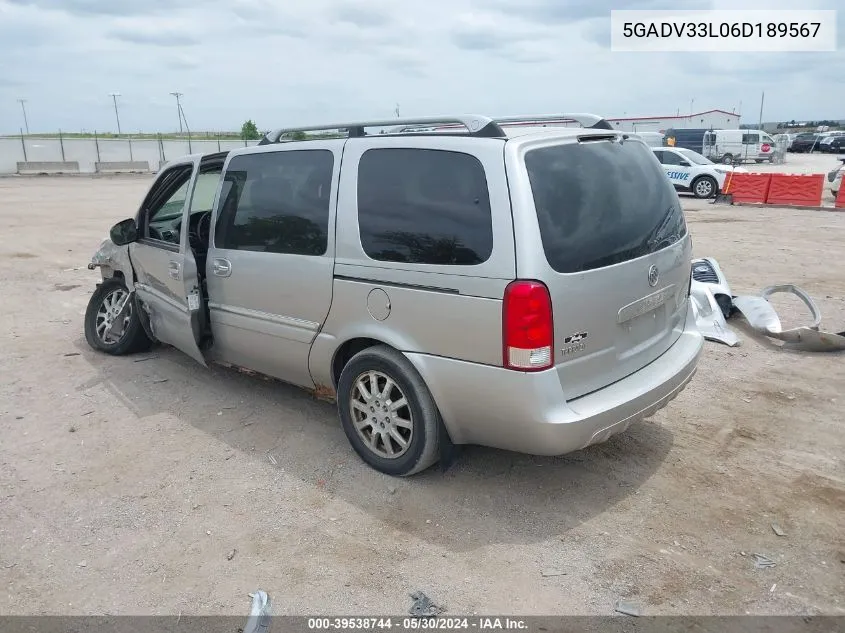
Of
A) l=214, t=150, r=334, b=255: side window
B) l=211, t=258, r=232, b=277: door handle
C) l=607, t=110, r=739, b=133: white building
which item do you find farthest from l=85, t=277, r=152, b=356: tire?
l=607, t=110, r=739, b=133: white building

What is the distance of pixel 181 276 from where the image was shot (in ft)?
15.6

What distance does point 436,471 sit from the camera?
3934 millimetres

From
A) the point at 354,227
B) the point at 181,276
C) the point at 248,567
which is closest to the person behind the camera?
the point at 248,567

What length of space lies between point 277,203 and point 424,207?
1.25 metres

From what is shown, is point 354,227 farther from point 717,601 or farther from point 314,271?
point 717,601

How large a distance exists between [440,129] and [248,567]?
2.69 metres

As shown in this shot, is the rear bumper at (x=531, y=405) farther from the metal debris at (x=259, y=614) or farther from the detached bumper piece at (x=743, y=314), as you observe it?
the detached bumper piece at (x=743, y=314)

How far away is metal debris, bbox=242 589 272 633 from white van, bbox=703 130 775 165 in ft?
135

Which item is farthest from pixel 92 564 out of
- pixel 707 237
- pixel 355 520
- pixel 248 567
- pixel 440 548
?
pixel 707 237

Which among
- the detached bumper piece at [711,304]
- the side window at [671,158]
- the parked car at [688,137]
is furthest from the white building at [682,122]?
the detached bumper piece at [711,304]

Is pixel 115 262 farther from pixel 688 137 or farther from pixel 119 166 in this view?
pixel 688 137

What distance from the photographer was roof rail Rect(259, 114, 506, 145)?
3.39m

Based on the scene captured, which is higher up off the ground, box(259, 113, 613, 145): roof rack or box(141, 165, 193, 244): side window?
box(259, 113, 613, 145): roof rack

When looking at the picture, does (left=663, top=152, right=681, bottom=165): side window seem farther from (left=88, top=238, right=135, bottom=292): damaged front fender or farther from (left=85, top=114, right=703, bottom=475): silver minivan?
(left=88, top=238, right=135, bottom=292): damaged front fender
